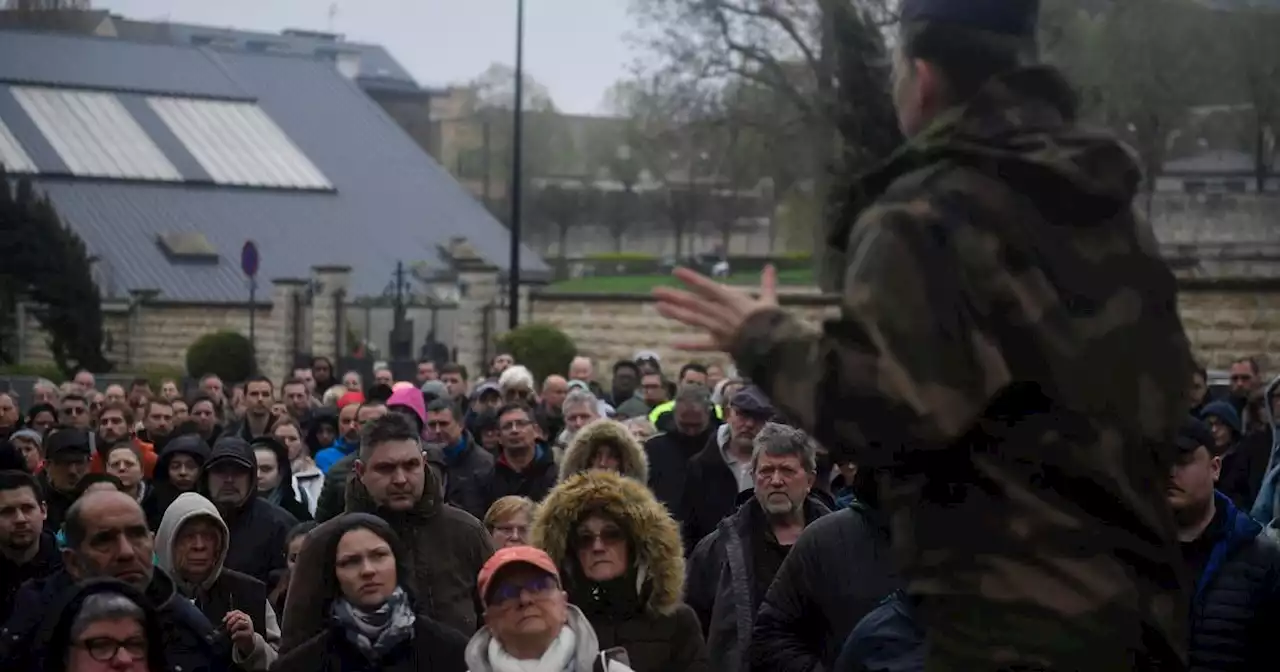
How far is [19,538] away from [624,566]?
2.90 meters

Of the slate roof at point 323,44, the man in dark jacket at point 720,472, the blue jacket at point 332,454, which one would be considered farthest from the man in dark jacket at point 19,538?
the slate roof at point 323,44

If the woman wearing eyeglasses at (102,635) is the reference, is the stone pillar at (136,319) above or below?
below

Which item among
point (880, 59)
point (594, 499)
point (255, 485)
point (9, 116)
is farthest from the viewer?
point (9, 116)

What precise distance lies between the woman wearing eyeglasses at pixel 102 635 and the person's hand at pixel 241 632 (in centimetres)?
118

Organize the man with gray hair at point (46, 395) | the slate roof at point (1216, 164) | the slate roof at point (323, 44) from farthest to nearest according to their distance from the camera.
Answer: the slate roof at point (323, 44) < the slate roof at point (1216, 164) < the man with gray hair at point (46, 395)

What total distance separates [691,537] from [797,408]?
7974 millimetres

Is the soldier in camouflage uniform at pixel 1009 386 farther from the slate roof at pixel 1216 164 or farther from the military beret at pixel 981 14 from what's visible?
the slate roof at pixel 1216 164

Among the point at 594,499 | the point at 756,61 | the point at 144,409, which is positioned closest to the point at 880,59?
the point at 756,61

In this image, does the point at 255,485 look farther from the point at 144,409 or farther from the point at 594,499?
the point at 144,409

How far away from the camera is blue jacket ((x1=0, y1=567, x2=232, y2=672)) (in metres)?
7.05

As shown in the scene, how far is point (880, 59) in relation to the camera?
114 ft

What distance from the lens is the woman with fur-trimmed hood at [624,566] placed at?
749 cm

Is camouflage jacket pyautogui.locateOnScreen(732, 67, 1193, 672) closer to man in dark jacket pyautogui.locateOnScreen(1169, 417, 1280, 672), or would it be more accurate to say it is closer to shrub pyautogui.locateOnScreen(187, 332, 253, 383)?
man in dark jacket pyautogui.locateOnScreen(1169, 417, 1280, 672)

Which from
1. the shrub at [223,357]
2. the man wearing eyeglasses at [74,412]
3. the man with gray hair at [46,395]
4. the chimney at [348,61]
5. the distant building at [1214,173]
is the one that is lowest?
the shrub at [223,357]
